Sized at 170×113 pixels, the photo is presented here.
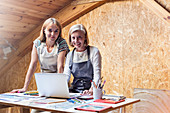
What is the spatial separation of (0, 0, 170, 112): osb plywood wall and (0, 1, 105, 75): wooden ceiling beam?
0.39 ft

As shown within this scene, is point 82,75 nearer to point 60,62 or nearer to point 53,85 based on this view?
point 60,62

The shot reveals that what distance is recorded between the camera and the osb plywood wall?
3.08 m

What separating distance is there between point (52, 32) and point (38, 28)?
164cm

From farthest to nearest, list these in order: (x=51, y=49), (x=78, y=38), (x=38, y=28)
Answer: (x=38, y=28) → (x=51, y=49) → (x=78, y=38)

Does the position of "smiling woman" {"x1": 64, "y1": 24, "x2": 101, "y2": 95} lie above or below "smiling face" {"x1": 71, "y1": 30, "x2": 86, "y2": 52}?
below

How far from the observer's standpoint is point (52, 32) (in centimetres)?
217

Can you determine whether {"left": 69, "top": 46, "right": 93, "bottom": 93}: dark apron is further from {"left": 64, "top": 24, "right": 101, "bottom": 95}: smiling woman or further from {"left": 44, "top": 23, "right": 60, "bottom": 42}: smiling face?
{"left": 44, "top": 23, "right": 60, "bottom": 42}: smiling face

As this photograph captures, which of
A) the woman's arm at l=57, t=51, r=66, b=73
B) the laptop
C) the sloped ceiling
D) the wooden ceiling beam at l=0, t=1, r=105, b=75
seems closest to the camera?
the laptop

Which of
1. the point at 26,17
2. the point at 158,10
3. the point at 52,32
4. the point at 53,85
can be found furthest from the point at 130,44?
the point at 53,85

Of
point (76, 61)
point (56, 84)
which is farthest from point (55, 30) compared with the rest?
point (56, 84)

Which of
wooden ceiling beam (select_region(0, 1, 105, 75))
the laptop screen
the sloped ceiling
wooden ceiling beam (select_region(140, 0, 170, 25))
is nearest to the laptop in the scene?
the laptop screen

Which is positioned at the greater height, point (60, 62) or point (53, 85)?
point (60, 62)

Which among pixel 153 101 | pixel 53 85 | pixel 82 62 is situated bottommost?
pixel 153 101

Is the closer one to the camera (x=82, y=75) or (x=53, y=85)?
(x=53, y=85)
